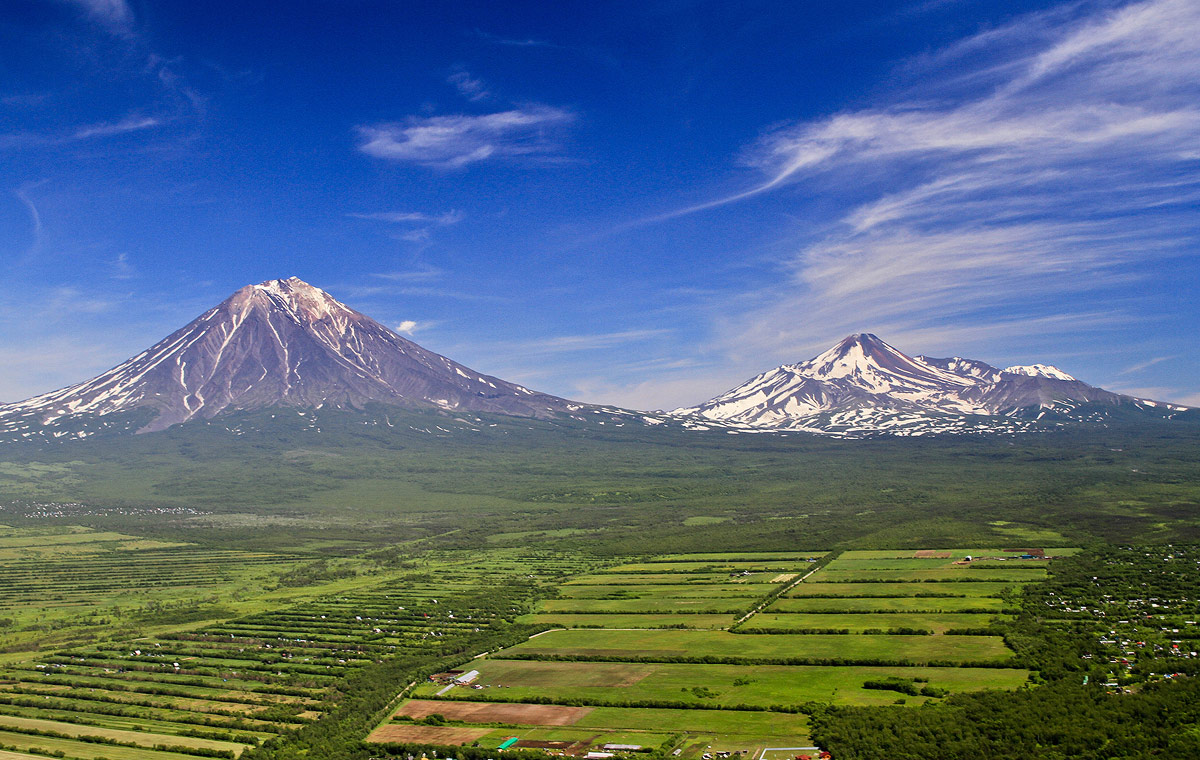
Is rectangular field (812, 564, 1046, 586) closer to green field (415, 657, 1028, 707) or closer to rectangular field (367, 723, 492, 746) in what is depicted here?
green field (415, 657, 1028, 707)

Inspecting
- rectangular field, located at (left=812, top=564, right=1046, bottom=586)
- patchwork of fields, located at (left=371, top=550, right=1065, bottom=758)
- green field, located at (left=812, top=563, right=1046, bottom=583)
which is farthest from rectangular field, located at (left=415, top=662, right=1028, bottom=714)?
rectangular field, located at (left=812, top=564, right=1046, bottom=586)

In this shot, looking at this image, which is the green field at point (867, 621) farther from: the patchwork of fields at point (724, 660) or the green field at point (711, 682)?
the green field at point (711, 682)

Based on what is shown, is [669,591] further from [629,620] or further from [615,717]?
[615,717]

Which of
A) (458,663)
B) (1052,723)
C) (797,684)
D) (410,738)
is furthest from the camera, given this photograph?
(458,663)

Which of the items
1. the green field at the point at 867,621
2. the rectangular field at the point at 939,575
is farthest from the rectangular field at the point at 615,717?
the rectangular field at the point at 939,575

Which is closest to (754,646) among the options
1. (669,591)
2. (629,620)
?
(629,620)

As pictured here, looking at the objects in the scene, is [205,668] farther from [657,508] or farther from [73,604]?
[657,508]

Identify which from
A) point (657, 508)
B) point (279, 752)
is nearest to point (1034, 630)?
point (279, 752)
